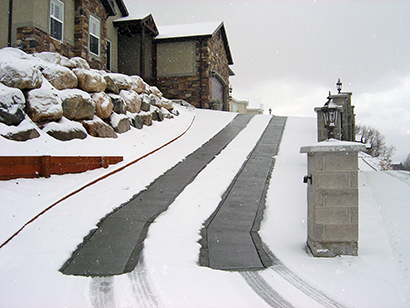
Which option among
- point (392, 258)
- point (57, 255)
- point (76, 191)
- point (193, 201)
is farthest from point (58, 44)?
point (392, 258)

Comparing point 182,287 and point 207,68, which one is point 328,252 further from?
point 207,68

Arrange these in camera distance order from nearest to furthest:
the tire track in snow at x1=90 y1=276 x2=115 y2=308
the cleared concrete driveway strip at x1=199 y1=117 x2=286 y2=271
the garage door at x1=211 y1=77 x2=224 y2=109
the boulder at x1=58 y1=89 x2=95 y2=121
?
the tire track in snow at x1=90 y1=276 x2=115 y2=308 → the cleared concrete driveway strip at x1=199 y1=117 x2=286 y2=271 → the boulder at x1=58 y1=89 x2=95 y2=121 → the garage door at x1=211 y1=77 x2=224 y2=109

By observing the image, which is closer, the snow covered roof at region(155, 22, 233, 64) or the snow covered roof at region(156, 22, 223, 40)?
the snow covered roof at region(155, 22, 233, 64)

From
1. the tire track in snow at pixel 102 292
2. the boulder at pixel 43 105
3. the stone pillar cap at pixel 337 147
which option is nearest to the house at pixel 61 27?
the boulder at pixel 43 105

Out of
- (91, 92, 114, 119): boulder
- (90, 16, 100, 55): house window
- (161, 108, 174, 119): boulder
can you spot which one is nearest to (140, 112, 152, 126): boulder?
(161, 108, 174, 119): boulder

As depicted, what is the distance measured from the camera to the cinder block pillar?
4.03m

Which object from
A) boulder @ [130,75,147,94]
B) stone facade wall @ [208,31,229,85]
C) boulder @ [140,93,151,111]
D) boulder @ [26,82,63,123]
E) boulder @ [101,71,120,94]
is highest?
stone facade wall @ [208,31,229,85]

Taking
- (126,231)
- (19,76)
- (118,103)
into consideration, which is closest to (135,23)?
(118,103)

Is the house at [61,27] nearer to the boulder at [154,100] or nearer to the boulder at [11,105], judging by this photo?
the boulder at [154,100]

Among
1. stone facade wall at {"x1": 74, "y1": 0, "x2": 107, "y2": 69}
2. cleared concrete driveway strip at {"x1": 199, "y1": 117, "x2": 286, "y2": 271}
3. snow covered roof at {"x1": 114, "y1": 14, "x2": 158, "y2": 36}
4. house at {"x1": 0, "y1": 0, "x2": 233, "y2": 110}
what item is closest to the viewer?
cleared concrete driveway strip at {"x1": 199, "y1": 117, "x2": 286, "y2": 271}

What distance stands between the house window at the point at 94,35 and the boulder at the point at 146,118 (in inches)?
205

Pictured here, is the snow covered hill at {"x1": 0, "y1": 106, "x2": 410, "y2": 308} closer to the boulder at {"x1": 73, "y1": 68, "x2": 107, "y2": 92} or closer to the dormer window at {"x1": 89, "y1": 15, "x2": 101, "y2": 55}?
the boulder at {"x1": 73, "y1": 68, "x2": 107, "y2": 92}

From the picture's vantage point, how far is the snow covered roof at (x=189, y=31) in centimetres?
1934

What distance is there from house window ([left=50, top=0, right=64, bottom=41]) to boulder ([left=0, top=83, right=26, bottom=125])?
6108 mm
